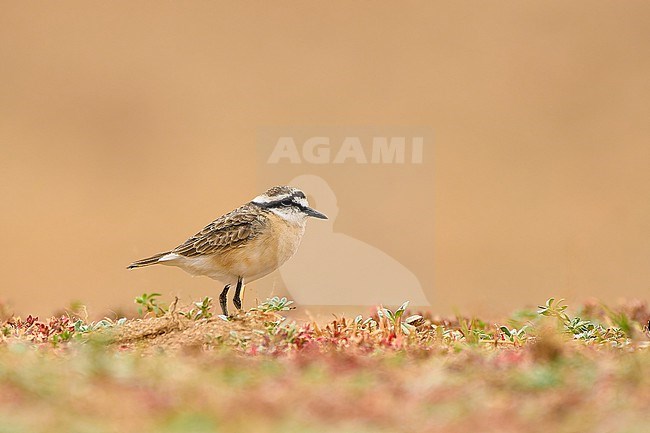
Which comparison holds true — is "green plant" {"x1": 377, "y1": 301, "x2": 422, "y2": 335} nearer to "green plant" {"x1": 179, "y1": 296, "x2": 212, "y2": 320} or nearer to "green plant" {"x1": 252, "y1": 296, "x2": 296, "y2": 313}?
"green plant" {"x1": 252, "y1": 296, "x2": 296, "y2": 313}

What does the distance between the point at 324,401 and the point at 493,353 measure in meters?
2.44

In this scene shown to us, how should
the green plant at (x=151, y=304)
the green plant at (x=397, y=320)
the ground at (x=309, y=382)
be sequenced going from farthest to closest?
the green plant at (x=151, y=304) < the green plant at (x=397, y=320) < the ground at (x=309, y=382)

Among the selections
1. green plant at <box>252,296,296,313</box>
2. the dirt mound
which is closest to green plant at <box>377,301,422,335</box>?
green plant at <box>252,296,296,313</box>

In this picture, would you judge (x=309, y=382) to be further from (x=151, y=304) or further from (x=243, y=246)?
(x=151, y=304)

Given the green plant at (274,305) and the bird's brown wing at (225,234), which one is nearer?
the green plant at (274,305)

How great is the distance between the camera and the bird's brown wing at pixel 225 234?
8.22 metres

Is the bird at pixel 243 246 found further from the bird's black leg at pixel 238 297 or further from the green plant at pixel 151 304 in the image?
the green plant at pixel 151 304

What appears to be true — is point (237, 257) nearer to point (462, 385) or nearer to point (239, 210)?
point (239, 210)

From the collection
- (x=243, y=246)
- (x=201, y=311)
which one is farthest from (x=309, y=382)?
(x=243, y=246)

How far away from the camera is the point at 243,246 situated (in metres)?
8.20

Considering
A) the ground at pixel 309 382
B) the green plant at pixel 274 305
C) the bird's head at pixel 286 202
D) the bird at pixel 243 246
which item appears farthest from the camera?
the bird's head at pixel 286 202

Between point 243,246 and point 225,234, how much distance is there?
0.65 ft

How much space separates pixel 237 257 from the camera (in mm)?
8188

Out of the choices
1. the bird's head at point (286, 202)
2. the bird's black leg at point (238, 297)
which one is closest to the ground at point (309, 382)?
the bird's black leg at point (238, 297)
